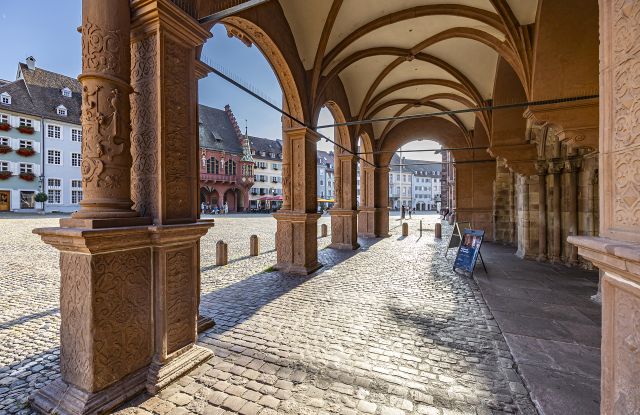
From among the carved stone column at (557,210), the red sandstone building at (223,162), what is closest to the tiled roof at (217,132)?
the red sandstone building at (223,162)

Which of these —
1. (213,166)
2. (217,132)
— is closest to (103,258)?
(213,166)

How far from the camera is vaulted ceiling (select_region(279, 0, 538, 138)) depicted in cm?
636

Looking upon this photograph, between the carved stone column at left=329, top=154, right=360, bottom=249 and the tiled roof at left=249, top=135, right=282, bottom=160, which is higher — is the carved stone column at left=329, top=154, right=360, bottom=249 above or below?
below

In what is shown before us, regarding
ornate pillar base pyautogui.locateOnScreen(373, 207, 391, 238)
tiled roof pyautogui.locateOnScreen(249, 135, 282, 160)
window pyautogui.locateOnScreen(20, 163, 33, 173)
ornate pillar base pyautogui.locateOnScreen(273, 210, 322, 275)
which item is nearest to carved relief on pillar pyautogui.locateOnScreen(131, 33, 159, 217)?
ornate pillar base pyautogui.locateOnScreen(273, 210, 322, 275)

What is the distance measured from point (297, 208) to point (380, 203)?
27.5 feet

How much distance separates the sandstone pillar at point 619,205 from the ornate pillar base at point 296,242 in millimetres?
5762

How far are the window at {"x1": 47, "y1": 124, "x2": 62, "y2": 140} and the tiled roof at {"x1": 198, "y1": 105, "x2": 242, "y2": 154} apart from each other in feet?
47.8

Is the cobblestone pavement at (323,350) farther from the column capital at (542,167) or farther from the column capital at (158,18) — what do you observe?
the column capital at (542,167)

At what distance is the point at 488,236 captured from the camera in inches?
525

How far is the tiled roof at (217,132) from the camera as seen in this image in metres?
41.1

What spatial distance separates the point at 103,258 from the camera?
93.4 inches

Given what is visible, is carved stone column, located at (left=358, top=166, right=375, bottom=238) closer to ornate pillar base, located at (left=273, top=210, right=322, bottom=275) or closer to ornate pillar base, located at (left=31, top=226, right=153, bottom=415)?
ornate pillar base, located at (left=273, top=210, right=322, bottom=275)

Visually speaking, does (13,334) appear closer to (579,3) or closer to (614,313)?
(614,313)

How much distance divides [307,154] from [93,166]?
17.2 ft
